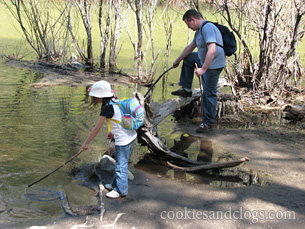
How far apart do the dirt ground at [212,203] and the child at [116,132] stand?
15cm

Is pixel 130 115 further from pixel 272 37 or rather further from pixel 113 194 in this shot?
pixel 272 37

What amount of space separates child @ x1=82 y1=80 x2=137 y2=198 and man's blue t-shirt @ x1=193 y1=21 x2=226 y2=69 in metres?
2.18

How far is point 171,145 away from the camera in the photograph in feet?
17.9

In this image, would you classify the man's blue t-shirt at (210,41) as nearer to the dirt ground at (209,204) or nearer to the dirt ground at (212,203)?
the dirt ground at (212,203)

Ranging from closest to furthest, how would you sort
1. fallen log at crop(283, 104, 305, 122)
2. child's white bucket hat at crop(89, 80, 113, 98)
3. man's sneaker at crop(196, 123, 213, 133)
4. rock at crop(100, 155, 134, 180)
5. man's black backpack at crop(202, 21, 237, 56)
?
child's white bucket hat at crop(89, 80, 113, 98) → rock at crop(100, 155, 134, 180) → man's black backpack at crop(202, 21, 237, 56) → man's sneaker at crop(196, 123, 213, 133) → fallen log at crop(283, 104, 305, 122)

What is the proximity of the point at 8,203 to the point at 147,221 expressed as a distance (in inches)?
56.5

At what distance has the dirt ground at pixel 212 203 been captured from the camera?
3.18 m

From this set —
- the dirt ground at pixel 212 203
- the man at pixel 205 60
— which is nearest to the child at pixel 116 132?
the dirt ground at pixel 212 203

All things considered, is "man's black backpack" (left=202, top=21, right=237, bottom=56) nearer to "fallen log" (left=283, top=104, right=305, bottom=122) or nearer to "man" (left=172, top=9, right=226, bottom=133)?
"man" (left=172, top=9, right=226, bottom=133)

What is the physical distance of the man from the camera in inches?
201

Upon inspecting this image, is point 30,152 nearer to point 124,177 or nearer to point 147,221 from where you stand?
point 124,177

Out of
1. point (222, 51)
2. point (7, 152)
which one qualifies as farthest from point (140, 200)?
point (222, 51)

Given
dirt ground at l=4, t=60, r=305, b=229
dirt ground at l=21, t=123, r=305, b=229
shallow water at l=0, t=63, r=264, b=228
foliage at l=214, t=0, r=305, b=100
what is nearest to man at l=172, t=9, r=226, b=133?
shallow water at l=0, t=63, r=264, b=228

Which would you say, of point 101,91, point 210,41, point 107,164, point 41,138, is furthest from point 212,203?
point 41,138
